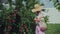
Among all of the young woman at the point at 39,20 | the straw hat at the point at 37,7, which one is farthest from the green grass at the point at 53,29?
the straw hat at the point at 37,7

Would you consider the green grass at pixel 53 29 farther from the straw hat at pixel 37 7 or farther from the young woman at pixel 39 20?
the straw hat at pixel 37 7

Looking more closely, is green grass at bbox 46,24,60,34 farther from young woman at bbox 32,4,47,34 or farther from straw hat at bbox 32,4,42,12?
straw hat at bbox 32,4,42,12

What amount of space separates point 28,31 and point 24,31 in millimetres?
30

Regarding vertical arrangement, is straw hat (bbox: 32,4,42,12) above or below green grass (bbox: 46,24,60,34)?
above

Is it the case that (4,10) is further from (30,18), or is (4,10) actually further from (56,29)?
(56,29)

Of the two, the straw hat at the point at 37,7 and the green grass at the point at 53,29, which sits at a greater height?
the straw hat at the point at 37,7

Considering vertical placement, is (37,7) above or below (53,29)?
above

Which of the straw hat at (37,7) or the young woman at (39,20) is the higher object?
the straw hat at (37,7)

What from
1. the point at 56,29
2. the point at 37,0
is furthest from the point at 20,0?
the point at 56,29

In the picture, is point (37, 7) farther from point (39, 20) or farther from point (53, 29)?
point (53, 29)

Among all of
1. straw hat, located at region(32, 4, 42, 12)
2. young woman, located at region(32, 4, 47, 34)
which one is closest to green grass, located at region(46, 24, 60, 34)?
young woman, located at region(32, 4, 47, 34)

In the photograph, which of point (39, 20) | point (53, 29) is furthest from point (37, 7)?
point (53, 29)

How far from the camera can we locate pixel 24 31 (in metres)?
1.39

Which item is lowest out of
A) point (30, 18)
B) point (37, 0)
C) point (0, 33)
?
point (0, 33)
